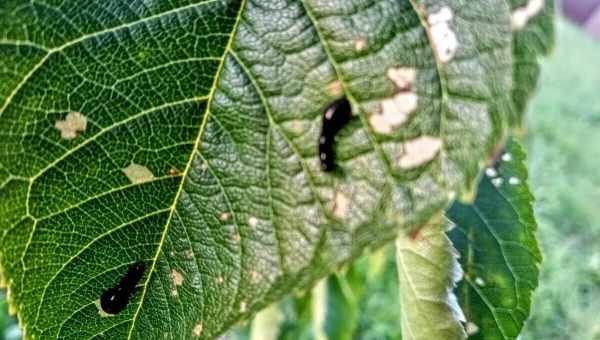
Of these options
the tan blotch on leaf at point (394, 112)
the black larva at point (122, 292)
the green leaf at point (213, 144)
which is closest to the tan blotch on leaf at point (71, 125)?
the green leaf at point (213, 144)

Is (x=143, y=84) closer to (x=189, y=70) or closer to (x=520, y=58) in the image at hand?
(x=189, y=70)

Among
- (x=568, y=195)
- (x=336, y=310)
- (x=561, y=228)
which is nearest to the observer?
(x=336, y=310)

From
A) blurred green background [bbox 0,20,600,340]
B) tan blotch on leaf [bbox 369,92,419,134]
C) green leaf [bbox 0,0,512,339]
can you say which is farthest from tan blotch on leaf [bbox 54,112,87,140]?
blurred green background [bbox 0,20,600,340]

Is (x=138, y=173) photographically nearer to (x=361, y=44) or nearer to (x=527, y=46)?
(x=361, y=44)

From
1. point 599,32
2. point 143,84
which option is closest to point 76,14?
point 143,84

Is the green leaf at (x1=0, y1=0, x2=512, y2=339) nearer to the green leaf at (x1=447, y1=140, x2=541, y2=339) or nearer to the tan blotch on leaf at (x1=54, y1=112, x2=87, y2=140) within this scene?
the tan blotch on leaf at (x1=54, y1=112, x2=87, y2=140)

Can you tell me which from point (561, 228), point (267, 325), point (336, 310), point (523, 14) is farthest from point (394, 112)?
point (561, 228)
